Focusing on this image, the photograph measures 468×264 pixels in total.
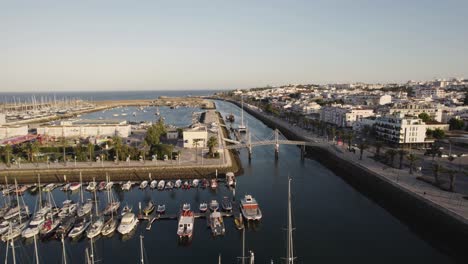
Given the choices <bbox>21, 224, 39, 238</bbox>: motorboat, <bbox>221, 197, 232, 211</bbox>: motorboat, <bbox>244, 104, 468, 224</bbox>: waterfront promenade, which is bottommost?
<bbox>21, 224, 39, 238</bbox>: motorboat

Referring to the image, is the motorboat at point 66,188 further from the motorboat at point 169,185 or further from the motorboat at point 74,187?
the motorboat at point 169,185

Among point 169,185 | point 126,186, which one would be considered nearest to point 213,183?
point 169,185

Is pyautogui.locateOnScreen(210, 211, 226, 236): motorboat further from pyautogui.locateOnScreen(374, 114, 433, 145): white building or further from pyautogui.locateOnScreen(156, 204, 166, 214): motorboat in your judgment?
pyautogui.locateOnScreen(374, 114, 433, 145): white building

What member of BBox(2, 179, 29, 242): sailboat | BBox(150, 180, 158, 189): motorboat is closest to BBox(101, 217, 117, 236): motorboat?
BBox(2, 179, 29, 242): sailboat

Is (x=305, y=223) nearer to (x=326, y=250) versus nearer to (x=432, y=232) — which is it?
(x=326, y=250)

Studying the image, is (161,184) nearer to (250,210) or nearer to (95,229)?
(95,229)

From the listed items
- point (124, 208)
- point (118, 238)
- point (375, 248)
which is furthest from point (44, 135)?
point (375, 248)

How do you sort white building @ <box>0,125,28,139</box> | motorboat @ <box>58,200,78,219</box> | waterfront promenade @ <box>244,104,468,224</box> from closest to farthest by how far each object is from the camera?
waterfront promenade @ <box>244,104,468,224</box>, motorboat @ <box>58,200,78,219</box>, white building @ <box>0,125,28,139</box>
